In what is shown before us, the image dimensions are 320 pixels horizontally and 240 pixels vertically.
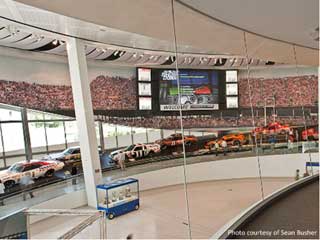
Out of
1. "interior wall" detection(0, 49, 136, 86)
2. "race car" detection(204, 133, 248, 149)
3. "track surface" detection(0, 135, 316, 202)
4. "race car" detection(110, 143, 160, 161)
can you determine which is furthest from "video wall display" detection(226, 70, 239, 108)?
"interior wall" detection(0, 49, 136, 86)

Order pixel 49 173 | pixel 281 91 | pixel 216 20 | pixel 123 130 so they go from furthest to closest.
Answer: pixel 281 91 → pixel 123 130 → pixel 49 173 → pixel 216 20

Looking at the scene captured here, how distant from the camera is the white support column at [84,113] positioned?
871 centimetres

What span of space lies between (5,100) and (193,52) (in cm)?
773

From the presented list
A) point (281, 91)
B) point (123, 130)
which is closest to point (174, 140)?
point (123, 130)

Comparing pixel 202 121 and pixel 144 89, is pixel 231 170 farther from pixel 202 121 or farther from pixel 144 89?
pixel 144 89

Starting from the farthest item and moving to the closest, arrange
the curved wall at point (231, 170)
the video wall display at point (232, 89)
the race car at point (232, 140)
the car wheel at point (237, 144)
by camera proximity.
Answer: the video wall display at point (232, 89) → the race car at point (232, 140) → the car wheel at point (237, 144) → the curved wall at point (231, 170)

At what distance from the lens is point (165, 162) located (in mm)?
12594

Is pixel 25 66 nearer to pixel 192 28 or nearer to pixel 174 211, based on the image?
pixel 174 211

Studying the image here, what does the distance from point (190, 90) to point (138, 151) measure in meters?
4.96

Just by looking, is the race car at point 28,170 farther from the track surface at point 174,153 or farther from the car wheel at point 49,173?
the track surface at point 174,153

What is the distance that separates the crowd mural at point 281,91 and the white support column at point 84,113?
34.1 feet

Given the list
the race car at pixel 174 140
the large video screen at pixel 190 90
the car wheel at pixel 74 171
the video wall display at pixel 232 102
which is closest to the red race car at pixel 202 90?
the large video screen at pixel 190 90

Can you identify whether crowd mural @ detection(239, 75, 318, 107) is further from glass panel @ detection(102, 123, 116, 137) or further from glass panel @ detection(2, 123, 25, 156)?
glass panel @ detection(2, 123, 25, 156)

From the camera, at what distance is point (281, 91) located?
671 inches
